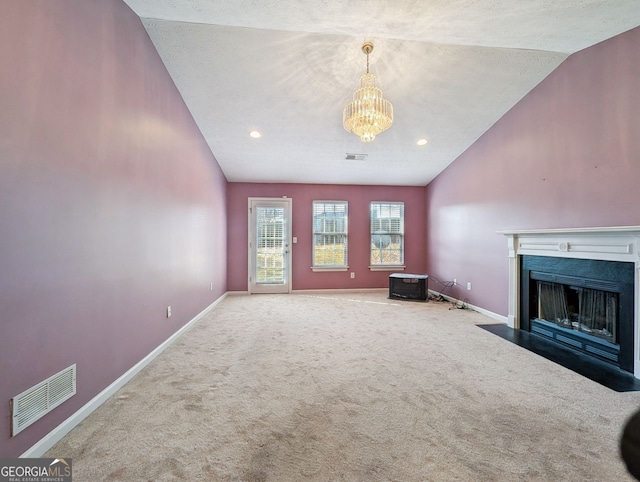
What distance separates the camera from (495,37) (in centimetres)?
240

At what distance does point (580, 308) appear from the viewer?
9.59 ft

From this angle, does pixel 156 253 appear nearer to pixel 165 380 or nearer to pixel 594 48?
pixel 165 380

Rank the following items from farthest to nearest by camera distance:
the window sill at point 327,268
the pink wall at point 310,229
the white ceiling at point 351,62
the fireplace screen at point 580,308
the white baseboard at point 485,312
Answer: the window sill at point 327,268
the pink wall at point 310,229
the white baseboard at point 485,312
the fireplace screen at point 580,308
the white ceiling at point 351,62

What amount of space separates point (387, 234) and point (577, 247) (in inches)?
137

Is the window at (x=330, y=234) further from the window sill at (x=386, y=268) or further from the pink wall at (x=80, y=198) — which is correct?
the pink wall at (x=80, y=198)

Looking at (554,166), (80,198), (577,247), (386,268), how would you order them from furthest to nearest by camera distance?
(386,268) < (554,166) < (577,247) < (80,198)

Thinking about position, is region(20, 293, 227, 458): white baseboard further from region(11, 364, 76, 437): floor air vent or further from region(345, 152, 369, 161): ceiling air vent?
region(345, 152, 369, 161): ceiling air vent

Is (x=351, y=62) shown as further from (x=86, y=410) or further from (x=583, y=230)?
(x=86, y=410)

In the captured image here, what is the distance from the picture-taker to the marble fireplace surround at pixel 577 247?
2312mm

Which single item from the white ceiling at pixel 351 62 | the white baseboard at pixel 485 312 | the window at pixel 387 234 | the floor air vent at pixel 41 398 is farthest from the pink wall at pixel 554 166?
the floor air vent at pixel 41 398

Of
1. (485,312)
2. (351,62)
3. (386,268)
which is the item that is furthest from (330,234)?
(351,62)

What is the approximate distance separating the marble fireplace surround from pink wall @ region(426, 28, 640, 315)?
0.45 feet

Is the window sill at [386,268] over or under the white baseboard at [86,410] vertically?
over

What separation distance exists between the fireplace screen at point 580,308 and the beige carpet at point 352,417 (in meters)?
0.70
